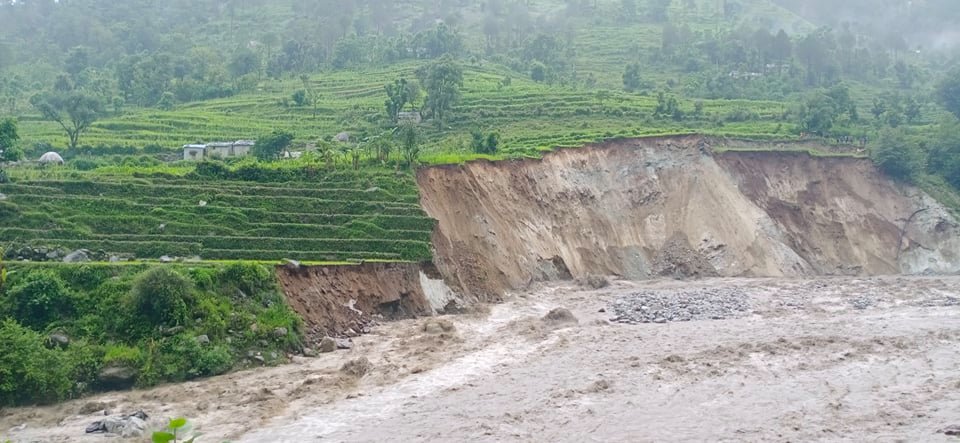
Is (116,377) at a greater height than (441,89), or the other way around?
(441,89)

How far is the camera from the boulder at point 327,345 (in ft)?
87.4

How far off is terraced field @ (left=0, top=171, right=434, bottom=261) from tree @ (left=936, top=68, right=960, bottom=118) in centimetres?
4741

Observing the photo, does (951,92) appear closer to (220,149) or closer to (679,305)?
(679,305)

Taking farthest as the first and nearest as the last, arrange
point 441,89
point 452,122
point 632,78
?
point 632,78 → point 452,122 → point 441,89

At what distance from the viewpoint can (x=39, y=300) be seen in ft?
80.2

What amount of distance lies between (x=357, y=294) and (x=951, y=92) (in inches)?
2094

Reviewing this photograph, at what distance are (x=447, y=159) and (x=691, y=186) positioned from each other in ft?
47.3

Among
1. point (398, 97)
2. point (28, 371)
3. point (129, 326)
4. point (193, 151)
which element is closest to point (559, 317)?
point (129, 326)

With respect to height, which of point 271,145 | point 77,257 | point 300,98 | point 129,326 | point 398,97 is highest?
point 398,97

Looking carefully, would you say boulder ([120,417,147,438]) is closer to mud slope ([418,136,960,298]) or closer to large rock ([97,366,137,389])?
large rock ([97,366,137,389])

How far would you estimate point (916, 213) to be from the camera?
4819 centimetres

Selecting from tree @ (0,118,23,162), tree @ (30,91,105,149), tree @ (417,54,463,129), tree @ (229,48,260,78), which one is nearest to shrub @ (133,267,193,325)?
tree @ (0,118,23,162)

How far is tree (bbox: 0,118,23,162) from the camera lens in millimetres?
36625

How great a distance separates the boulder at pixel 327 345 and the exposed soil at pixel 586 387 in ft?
1.60
